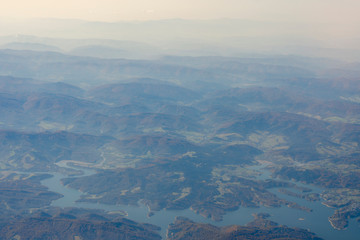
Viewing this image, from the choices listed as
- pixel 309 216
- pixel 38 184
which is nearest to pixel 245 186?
pixel 309 216

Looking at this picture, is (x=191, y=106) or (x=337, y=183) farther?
(x=191, y=106)

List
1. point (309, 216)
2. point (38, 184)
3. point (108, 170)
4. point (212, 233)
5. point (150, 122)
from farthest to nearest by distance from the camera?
1. point (150, 122)
2. point (108, 170)
3. point (38, 184)
4. point (309, 216)
5. point (212, 233)

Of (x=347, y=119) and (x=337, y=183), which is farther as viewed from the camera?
(x=347, y=119)

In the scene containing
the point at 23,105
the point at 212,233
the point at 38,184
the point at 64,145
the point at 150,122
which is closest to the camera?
the point at 212,233

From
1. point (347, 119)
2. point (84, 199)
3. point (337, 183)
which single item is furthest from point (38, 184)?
point (347, 119)

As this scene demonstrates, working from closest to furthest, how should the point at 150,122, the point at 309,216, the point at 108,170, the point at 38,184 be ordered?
the point at 309,216 < the point at 38,184 < the point at 108,170 < the point at 150,122

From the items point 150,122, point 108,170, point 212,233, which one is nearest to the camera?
point 212,233

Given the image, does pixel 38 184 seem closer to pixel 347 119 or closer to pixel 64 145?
pixel 64 145

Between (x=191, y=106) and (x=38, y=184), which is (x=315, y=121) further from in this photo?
(x=38, y=184)
